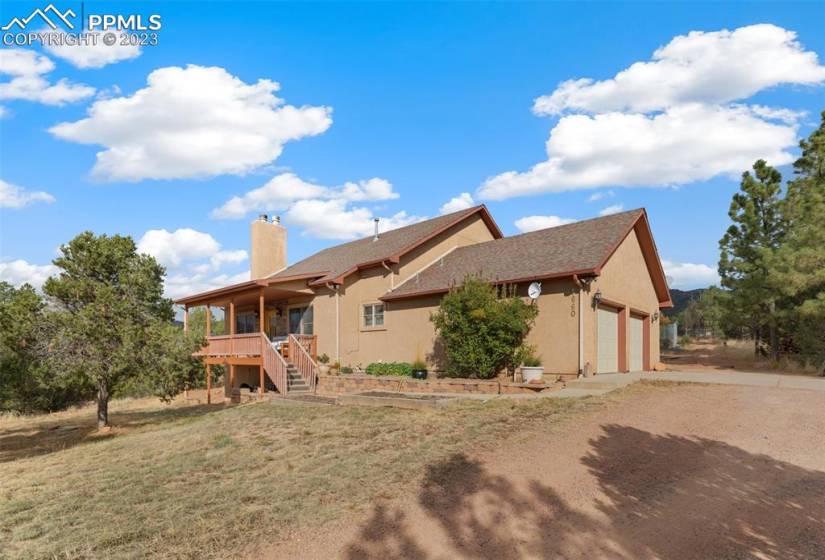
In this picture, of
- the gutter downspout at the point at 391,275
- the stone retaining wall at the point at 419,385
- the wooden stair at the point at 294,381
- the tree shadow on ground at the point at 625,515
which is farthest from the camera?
the gutter downspout at the point at 391,275

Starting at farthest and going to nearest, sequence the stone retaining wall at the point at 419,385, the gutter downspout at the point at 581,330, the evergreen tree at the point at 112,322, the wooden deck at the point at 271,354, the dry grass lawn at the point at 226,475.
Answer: the wooden deck at the point at 271,354, the gutter downspout at the point at 581,330, the stone retaining wall at the point at 419,385, the evergreen tree at the point at 112,322, the dry grass lawn at the point at 226,475

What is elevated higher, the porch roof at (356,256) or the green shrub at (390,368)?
the porch roof at (356,256)

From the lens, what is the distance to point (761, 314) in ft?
69.1

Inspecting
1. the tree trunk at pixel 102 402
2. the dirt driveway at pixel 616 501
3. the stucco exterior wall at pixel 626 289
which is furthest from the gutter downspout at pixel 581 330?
the tree trunk at pixel 102 402

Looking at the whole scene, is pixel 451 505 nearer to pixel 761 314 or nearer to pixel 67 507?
pixel 67 507

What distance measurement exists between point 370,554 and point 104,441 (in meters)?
10.7

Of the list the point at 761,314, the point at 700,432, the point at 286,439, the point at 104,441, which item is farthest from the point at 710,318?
the point at 104,441

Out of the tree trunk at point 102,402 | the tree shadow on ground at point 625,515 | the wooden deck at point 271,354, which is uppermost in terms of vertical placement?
the wooden deck at point 271,354

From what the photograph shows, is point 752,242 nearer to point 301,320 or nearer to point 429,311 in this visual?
point 429,311

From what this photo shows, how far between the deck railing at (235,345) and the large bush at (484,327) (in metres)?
6.55

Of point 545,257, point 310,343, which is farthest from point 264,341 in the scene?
point 545,257

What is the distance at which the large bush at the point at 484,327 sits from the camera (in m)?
14.0

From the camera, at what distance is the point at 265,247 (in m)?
25.3

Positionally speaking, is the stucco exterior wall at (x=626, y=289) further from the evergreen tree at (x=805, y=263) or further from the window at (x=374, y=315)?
the window at (x=374, y=315)
